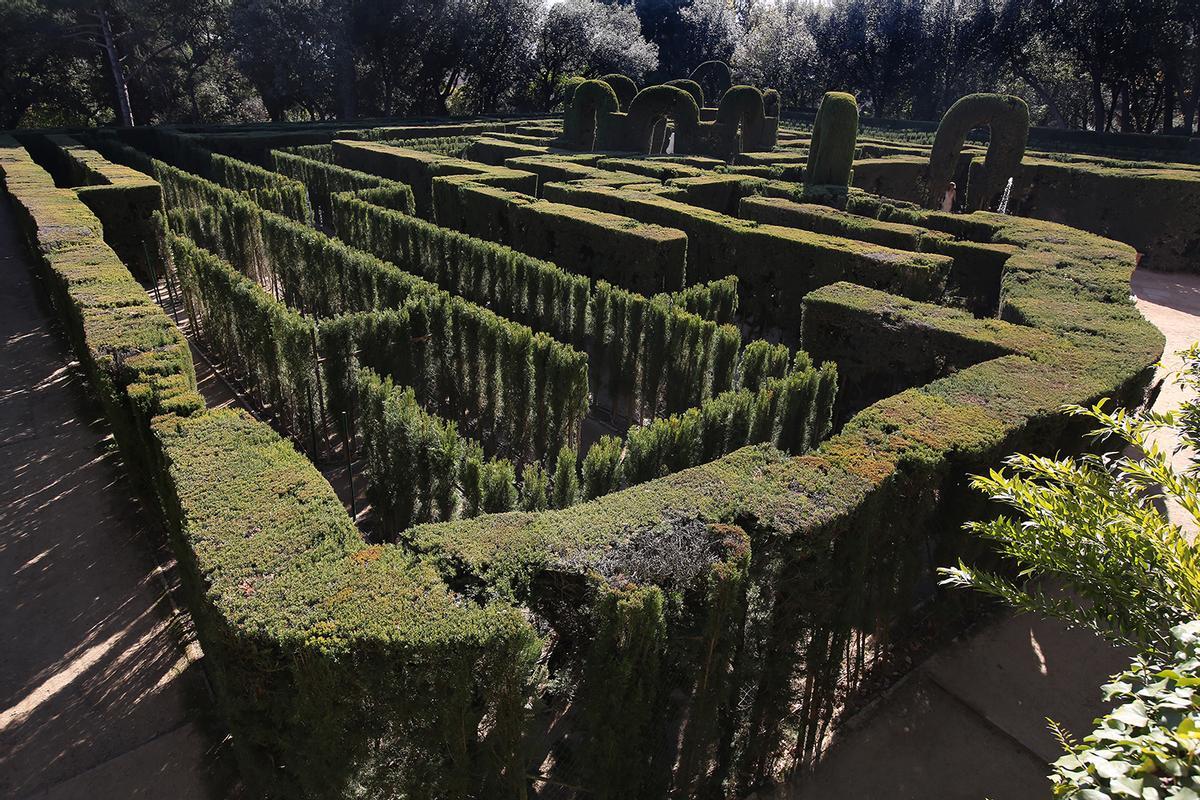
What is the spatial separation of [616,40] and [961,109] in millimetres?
31280

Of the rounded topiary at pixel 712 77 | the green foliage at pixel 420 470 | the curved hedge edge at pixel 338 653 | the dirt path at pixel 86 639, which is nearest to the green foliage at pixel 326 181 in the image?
the dirt path at pixel 86 639

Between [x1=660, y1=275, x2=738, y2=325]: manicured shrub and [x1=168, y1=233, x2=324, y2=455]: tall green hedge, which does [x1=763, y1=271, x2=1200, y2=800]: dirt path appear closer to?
[x1=660, y1=275, x2=738, y2=325]: manicured shrub

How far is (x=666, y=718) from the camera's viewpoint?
12.8 ft

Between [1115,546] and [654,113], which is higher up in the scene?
[654,113]

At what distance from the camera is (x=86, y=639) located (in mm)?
5188

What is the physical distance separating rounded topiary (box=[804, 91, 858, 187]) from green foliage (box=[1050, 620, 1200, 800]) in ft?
52.6

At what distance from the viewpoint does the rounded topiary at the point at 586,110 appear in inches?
909

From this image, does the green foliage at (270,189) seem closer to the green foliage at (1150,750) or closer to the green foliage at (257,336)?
the green foliage at (257,336)

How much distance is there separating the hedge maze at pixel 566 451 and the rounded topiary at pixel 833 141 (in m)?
3.54

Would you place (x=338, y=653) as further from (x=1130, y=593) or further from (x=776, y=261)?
(x=776, y=261)

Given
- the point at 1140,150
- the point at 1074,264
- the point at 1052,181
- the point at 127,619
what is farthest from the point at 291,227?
the point at 1140,150

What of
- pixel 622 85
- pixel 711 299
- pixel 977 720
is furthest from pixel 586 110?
pixel 977 720

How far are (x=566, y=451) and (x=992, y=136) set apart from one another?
16.8 meters

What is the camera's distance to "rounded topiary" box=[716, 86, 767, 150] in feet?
77.8
